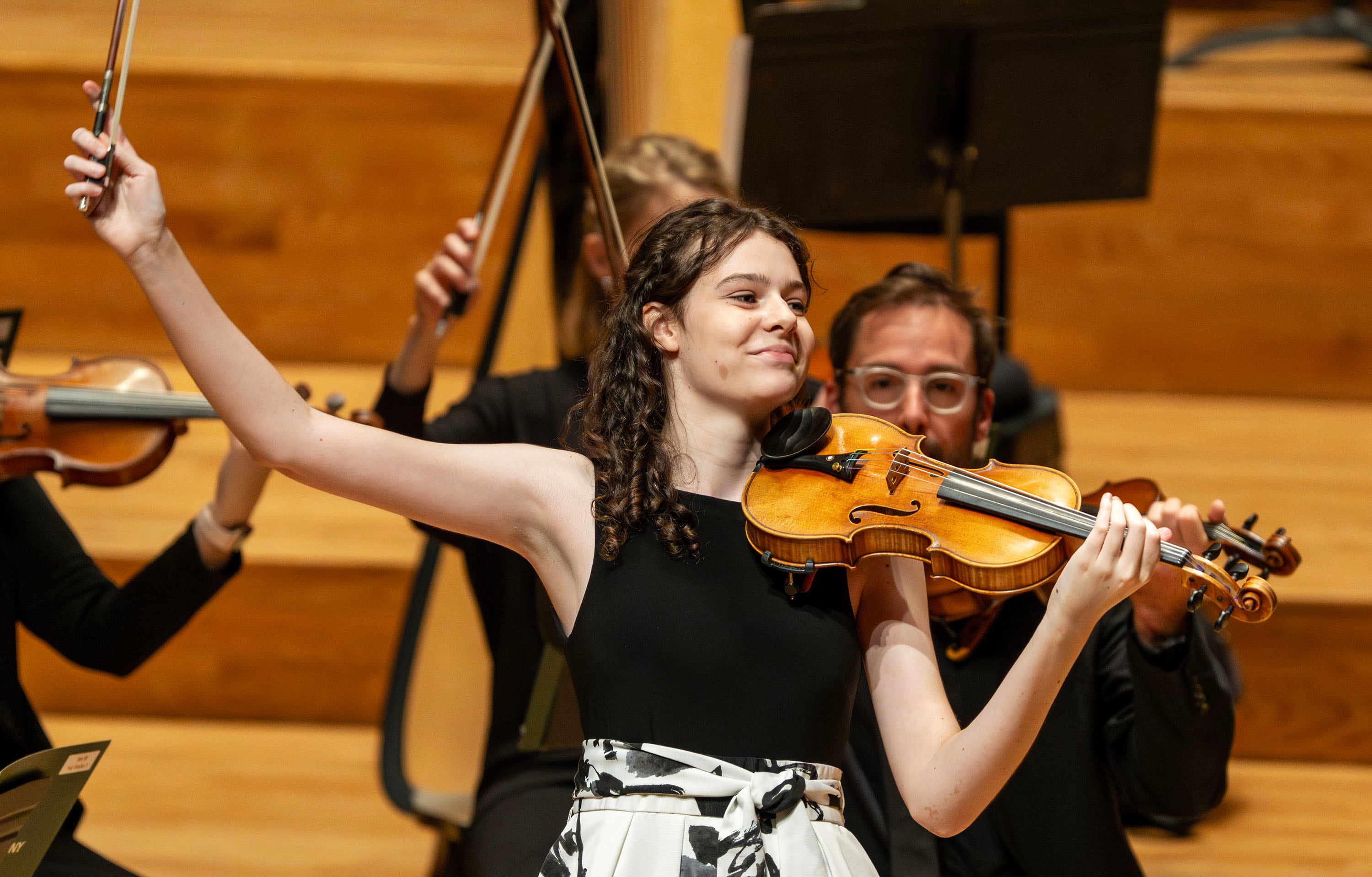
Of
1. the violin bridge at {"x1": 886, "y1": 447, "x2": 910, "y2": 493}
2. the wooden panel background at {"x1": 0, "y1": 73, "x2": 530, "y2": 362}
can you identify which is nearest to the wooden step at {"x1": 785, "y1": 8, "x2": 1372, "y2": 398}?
the wooden panel background at {"x1": 0, "y1": 73, "x2": 530, "y2": 362}

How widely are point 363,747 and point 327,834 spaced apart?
13.6 inches

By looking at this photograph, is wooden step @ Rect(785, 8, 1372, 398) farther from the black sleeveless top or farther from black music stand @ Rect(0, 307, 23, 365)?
the black sleeveless top

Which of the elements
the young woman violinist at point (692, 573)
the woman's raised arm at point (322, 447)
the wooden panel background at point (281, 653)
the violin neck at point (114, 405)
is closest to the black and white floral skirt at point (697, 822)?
the young woman violinist at point (692, 573)

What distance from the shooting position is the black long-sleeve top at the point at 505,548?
5.44 feet

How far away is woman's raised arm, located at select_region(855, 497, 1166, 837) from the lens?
946 mm

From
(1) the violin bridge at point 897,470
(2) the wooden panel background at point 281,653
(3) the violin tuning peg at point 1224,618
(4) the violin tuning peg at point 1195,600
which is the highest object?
(1) the violin bridge at point 897,470

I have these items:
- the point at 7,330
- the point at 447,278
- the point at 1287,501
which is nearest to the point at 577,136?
the point at 447,278

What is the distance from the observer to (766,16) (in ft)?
6.41

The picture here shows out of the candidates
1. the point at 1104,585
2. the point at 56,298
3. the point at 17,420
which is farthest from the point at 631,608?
the point at 56,298

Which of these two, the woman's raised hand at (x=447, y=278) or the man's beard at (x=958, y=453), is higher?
Answer: the woman's raised hand at (x=447, y=278)

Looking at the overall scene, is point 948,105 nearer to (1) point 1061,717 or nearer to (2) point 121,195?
(1) point 1061,717

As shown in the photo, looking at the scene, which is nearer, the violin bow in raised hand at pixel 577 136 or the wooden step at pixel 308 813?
the violin bow in raised hand at pixel 577 136

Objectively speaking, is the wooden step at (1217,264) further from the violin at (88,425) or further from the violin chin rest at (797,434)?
the violin chin rest at (797,434)

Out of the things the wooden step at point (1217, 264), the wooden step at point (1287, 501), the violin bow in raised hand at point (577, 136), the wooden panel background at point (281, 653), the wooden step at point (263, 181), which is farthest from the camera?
the wooden step at point (1217, 264)
